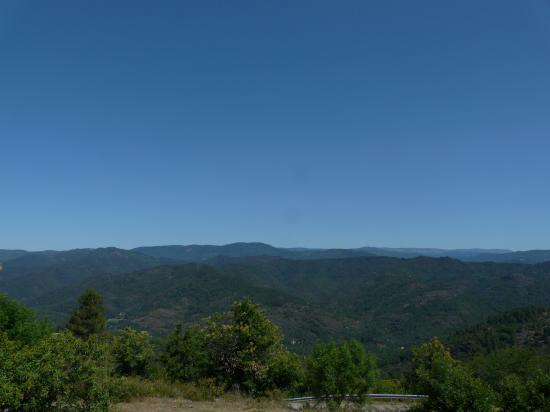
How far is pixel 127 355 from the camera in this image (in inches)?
981

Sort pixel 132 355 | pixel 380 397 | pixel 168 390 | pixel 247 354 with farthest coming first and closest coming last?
pixel 132 355
pixel 380 397
pixel 247 354
pixel 168 390

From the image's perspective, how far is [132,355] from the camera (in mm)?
25047

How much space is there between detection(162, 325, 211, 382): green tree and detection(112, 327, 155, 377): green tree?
1735 mm

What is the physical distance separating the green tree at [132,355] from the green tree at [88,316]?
1167 inches

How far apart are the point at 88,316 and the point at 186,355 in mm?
31795

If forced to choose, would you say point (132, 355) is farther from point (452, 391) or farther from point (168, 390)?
point (452, 391)

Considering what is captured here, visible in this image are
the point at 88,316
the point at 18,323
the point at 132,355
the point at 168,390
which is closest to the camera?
the point at 168,390

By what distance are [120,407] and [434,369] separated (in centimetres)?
1293

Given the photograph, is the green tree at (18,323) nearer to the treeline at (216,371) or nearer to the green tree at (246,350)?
the treeline at (216,371)

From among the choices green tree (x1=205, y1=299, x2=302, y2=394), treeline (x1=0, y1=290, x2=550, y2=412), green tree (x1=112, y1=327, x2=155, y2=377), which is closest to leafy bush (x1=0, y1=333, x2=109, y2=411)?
treeline (x1=0, y1=290, x2=550, y2=412)

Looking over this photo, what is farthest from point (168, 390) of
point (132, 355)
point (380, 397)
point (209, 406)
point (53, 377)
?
point (380, 397)

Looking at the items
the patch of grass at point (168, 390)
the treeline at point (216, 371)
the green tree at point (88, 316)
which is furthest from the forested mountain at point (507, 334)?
the patch of grass at point (168, 390)

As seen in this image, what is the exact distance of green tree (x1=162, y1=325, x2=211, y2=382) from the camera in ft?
79.4

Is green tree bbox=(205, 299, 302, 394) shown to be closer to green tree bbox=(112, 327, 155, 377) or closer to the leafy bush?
green tree bbox=(112, 327, 155, 377)
